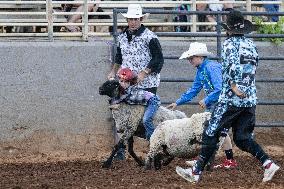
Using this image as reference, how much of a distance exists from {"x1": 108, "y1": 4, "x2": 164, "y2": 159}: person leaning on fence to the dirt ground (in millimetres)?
1163

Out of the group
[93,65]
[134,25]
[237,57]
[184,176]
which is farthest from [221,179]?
[93,65]

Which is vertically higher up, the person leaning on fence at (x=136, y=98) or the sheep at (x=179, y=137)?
the person leaning on fence at (x=136, y=98)

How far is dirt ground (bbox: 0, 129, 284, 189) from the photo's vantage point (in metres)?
10.6

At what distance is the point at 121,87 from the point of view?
40.6ft

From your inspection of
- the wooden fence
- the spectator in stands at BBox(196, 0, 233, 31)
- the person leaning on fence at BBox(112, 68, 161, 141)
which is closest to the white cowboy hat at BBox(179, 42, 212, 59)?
the person leaning on fence at BBox(112, 68, 161, 141)

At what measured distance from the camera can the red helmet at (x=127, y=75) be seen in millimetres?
12273

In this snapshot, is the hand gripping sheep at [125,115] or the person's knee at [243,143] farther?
the hand gripping sheep at [125,115]

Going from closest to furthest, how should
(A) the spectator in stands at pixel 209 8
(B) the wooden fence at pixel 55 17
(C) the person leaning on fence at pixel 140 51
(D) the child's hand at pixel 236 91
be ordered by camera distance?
(D) the child's hand at pixel 236 91, (C) the person leaning on fence at pixel 140 51, (B) the wooden fence at pixel 55 17, (A) the spectator in stands at pixel 209 8

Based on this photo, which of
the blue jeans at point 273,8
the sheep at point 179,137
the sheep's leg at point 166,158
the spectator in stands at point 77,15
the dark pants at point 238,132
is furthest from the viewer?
the blue jeans at point 273,8

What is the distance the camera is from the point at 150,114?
12367 mm

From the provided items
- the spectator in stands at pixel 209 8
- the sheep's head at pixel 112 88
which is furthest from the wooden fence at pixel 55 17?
the sheep's head at pixel 112 88

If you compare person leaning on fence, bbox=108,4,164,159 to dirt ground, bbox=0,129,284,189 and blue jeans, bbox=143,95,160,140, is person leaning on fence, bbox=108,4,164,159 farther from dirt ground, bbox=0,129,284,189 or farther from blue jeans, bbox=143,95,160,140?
dirt ground, bbox=0,129,284,189

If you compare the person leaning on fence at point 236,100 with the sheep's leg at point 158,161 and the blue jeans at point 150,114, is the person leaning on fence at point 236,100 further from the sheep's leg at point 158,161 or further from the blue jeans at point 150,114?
the blue jeans at point 150,114

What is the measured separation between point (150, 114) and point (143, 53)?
3.55 feet
